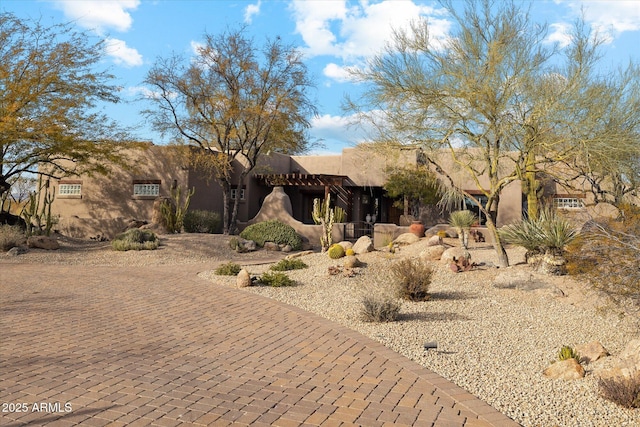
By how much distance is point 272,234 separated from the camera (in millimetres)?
19906

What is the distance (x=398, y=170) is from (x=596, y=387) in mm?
20501

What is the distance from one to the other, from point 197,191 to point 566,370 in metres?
20.7

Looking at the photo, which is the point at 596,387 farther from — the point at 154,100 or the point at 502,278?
the point at 154,100

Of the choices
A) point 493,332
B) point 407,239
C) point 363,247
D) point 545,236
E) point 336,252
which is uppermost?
point 545,236

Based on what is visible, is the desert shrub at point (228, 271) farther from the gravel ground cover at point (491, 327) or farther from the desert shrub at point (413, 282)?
the desert shrub at point (413, 282)

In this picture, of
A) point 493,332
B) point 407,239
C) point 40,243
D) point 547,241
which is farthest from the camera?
point 407,239

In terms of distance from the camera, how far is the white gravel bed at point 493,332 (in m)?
4.85

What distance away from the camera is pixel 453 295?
10.2 m

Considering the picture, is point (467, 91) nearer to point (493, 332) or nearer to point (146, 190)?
point (493, 332)

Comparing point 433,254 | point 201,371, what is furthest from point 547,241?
point 201,371

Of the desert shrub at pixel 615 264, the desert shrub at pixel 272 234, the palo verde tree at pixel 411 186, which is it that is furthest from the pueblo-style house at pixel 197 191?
the desert shrub at pixel 615 264

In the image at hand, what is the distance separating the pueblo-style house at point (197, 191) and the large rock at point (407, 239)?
3.10 metres

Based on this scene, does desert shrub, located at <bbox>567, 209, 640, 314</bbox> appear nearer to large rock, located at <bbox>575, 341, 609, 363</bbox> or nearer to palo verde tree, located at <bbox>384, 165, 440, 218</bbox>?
large rock, located at <bbox>575, 341, 609, 363</bbox>

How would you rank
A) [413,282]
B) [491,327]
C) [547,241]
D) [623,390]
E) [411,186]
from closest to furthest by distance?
[623,390] → [491,327] → [413,282] → [547,241] → [411,186]
